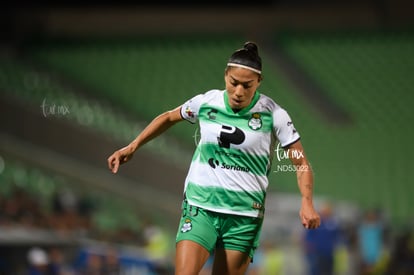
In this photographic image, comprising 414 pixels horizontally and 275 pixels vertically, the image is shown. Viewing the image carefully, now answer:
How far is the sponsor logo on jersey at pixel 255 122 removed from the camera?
4.35m

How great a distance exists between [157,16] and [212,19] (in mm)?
1298

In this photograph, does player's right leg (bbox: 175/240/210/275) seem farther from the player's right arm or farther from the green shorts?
the player's right arm

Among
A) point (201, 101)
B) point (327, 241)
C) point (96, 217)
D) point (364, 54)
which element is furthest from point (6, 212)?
point (364, 54)

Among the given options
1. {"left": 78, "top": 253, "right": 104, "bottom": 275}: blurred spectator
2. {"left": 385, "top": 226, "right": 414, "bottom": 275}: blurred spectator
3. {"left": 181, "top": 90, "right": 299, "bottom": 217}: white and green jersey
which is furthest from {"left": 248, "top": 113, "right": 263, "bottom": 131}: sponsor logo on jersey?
{"left": 385, "top": 226, "right": 414, "bottom": 275}: blurred spectator

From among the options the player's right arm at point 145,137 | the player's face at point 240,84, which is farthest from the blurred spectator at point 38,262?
the player's face at point 240,84

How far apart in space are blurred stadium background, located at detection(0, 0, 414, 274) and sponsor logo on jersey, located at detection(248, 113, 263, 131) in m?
4.05

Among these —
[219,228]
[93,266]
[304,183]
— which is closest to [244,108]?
[304,183]

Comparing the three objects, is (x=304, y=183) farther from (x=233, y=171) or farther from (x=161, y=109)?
(x=161, y=109)

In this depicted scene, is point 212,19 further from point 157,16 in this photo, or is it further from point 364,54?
point 364,54

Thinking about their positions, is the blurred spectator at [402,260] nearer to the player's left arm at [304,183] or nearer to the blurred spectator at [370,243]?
the blurred spectator at [370,243]

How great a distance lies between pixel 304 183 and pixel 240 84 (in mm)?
626

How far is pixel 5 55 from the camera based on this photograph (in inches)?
670

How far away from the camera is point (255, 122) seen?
436 cm

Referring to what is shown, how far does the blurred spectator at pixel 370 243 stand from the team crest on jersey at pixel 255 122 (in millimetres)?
6790
